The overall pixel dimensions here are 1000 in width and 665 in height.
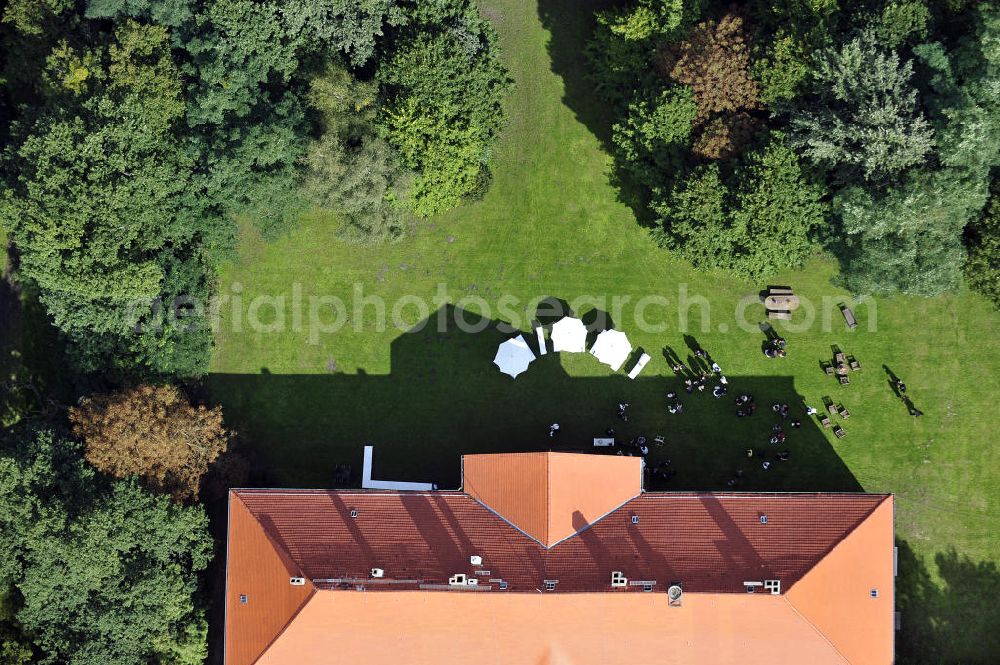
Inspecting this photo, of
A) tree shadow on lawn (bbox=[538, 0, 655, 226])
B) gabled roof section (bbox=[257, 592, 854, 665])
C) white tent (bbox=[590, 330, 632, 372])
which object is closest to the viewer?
gabled roof section (bbox=[257, 592, 854, 665])

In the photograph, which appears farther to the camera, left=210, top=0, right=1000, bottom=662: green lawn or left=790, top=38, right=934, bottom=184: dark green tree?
left=210, top=0, right=1000, bottom=662: green lawn

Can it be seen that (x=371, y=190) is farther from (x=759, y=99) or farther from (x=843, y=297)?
(x=843, y=297)

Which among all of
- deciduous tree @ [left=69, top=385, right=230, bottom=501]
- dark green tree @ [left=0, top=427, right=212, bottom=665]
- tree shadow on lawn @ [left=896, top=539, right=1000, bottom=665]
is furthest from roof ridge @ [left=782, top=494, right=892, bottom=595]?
dark green tree @ [left=0, top=427, right=212, bottom=665]

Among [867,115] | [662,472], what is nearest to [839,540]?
[662,472]

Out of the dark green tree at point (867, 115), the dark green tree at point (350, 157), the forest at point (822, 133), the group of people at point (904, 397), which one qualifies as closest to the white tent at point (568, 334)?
the forest at point (822, 133)

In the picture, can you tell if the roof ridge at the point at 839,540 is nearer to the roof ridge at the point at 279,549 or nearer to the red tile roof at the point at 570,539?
the red tile roof at the point at 570,539

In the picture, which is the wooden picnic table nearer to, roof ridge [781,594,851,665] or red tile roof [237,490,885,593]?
red tile roof [237,490,885,593]

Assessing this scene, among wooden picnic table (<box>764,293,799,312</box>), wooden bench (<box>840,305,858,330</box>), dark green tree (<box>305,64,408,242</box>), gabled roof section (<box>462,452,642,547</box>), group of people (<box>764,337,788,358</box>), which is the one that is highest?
dark green tree (<box>305,64,408,242</box>)
